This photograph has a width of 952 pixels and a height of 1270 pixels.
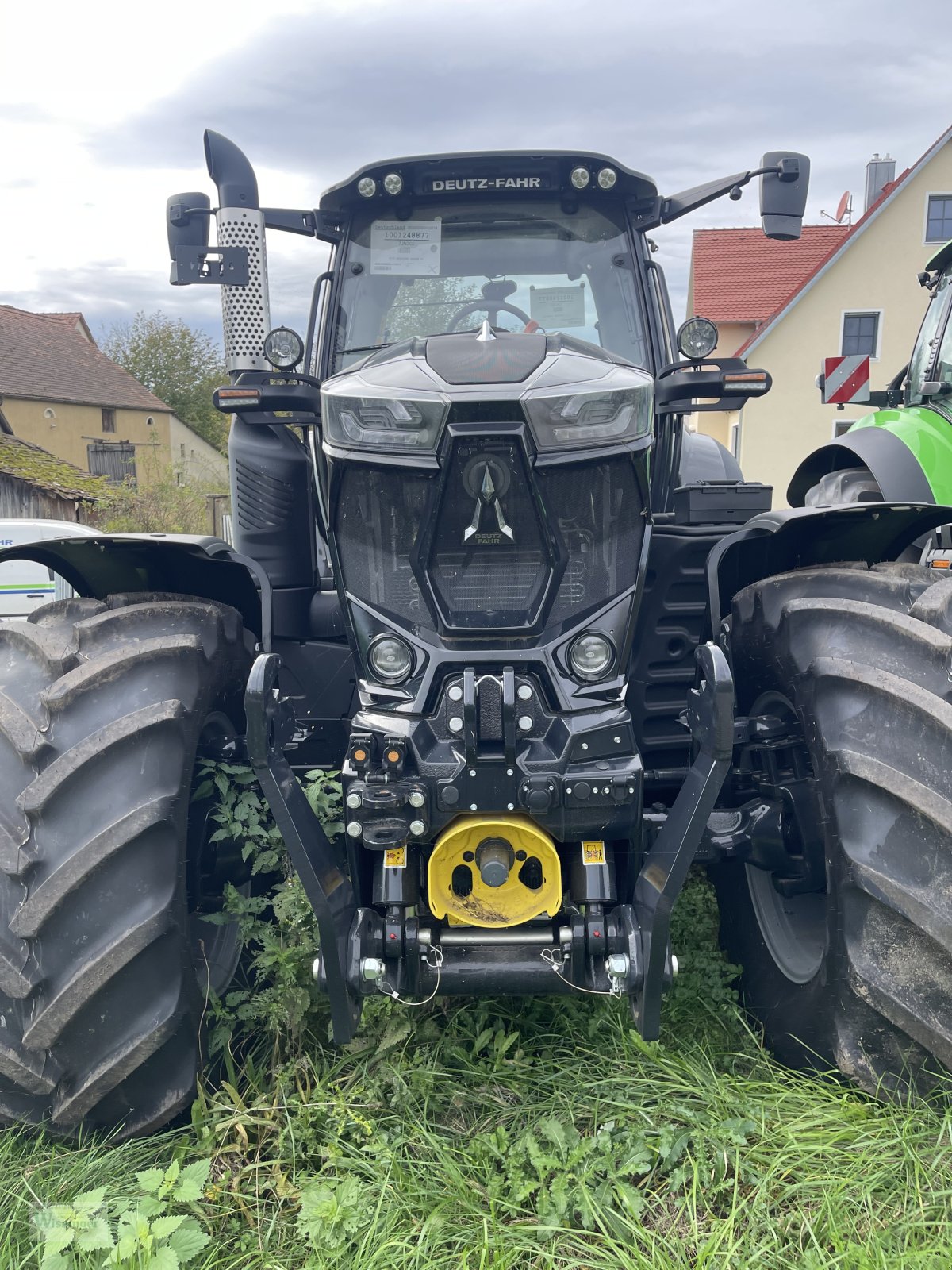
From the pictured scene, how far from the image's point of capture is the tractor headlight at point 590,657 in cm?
232

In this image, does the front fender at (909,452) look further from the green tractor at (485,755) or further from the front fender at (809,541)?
the green tractor at (485,755)

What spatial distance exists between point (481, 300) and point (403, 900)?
2033 millimetres

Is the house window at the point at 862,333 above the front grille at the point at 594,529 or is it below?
above

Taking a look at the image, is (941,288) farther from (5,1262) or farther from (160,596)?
(5,1262)

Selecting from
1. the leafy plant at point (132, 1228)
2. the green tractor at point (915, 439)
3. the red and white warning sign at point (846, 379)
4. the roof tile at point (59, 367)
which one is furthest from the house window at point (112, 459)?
the leafy plant at point (132, 1228)

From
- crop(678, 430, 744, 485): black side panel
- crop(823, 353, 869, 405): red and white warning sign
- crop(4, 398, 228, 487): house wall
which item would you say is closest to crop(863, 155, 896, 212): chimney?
crop(4, 398, 228, 487): house wall

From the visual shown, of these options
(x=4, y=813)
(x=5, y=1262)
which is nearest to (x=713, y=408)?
(x=4, y=813)

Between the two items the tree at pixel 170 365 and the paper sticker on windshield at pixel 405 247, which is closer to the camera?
the paper sticker on windshield at pixel 405 247

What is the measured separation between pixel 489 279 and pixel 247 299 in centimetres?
78

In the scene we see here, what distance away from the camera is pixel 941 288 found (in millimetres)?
6730

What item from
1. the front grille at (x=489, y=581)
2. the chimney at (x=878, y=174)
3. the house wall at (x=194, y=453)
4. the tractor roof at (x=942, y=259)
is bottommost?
the house wall at (x=194, y=453)

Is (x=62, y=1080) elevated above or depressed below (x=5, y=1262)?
above

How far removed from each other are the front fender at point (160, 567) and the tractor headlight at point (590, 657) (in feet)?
2.61

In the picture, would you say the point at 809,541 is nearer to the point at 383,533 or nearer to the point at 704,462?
the point at 383,533
